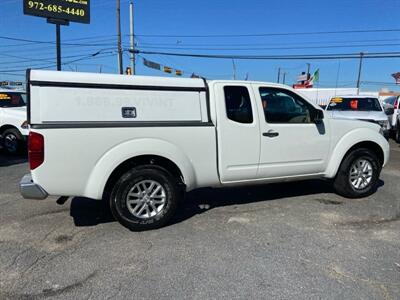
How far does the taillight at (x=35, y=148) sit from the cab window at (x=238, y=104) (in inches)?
90.7

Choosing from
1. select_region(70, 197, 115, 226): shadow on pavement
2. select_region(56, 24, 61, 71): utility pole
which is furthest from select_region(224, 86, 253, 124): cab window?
select_region(56, 24, 61, 71): utility pole

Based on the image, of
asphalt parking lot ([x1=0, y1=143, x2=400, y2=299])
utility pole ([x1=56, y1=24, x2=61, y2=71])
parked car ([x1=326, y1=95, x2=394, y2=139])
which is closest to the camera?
asphalt parking lot ([x1=0, y1=143, x2=400, y2=299])

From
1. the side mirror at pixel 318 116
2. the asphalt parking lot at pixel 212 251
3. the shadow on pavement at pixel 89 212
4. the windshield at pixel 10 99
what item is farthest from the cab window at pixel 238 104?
the windshield at pixel 10 99

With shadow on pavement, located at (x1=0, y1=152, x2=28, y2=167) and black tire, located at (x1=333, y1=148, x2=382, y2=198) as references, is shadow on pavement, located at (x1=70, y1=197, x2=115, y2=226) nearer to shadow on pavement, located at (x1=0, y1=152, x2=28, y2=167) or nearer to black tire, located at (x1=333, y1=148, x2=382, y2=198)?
black tire, located at (x1=333, y1=148, x2=382, y2=198)

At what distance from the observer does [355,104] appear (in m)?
12.3

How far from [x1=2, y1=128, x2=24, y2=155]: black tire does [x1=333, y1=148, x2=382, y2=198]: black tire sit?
8.22 metres

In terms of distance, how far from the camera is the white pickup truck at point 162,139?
4004 millimetres

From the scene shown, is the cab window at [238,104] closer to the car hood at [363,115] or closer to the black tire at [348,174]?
the black tire at [348,174]

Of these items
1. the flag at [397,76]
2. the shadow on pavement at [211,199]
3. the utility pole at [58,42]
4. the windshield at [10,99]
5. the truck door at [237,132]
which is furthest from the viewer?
the flag at [397,76]

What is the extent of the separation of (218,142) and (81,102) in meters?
1.77

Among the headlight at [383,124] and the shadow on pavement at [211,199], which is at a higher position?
the headlight at [383,124]

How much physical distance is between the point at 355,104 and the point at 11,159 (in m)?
10.6

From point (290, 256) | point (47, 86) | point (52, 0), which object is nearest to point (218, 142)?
point (290, 256)

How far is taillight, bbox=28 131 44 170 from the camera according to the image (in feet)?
12.7
